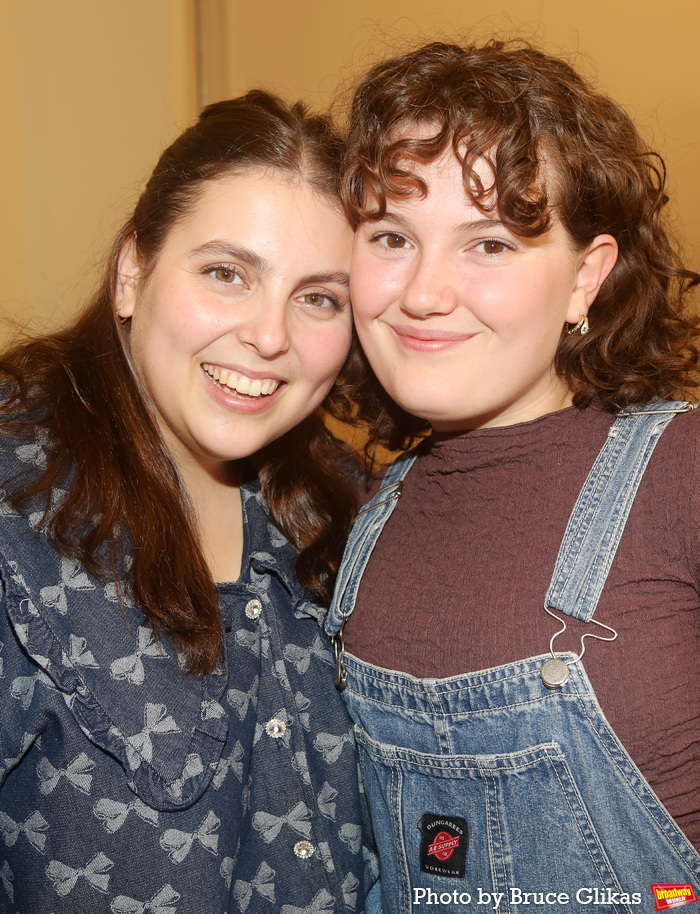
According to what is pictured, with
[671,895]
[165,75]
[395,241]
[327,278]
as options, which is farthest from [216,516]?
[165,75]

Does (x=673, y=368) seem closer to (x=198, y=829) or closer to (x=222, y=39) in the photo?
(x=198, y=829)

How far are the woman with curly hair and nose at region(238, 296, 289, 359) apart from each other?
11cm

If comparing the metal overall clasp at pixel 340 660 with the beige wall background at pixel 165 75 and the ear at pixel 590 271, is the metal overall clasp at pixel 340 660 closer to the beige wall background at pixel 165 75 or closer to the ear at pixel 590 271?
the ear at pixel 590 271

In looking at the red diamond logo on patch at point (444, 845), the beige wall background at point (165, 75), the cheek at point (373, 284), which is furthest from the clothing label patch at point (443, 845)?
the beige wall background at point (165, 75)

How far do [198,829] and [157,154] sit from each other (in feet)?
6.12

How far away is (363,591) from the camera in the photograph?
1270mm

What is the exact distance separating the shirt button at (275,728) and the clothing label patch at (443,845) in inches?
9.3

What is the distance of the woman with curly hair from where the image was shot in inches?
41.1

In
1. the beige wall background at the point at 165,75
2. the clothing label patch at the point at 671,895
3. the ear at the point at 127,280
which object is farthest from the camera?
the beige wall background at the point at 165,75

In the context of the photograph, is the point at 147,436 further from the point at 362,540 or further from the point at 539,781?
the point at 539,781

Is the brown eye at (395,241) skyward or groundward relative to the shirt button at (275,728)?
skyward

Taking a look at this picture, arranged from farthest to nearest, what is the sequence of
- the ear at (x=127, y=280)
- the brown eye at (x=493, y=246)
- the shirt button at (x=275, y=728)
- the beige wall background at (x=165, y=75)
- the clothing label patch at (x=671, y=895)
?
1. the beige wall background at (x=165, y=75)
2. the ear at (x=127, y=280)
3. the shirt button at (x=275, y=728)
4. the brown eye at (x=493, y=246)
5. the clothing label patch at (x=671, y=895)

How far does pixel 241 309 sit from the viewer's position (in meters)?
1.23

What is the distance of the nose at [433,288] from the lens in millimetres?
1124
